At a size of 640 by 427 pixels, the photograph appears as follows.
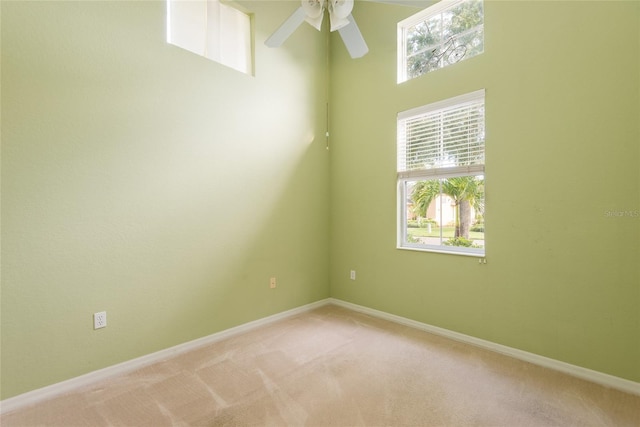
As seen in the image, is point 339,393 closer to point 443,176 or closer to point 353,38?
point 443,176

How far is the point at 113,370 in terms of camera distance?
2.22m

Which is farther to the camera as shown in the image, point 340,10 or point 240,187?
point 240,187

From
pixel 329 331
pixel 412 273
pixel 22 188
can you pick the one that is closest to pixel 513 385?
pixel 412 273

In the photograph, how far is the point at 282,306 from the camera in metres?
3.39

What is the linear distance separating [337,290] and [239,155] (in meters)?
2.06

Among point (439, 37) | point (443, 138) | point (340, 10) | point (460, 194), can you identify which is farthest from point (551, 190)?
point (340, 10)

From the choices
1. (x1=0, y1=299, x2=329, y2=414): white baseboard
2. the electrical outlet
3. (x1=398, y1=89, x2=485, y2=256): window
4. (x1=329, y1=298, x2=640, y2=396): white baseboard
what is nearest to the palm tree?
(x1=398, y1=89, x2=485, y2=256): window

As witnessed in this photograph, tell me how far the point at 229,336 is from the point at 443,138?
2.79 meters

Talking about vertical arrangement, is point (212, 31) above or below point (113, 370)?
above

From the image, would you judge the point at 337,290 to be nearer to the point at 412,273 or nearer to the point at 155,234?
the point at 412,273

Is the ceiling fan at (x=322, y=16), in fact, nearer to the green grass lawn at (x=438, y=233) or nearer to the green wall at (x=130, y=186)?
the green wall at (x=130, y=186)

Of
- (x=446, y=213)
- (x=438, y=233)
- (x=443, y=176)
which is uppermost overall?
(x=443, y=176)

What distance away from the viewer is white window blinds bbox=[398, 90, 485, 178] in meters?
2.70

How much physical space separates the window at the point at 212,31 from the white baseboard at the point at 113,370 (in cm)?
258
